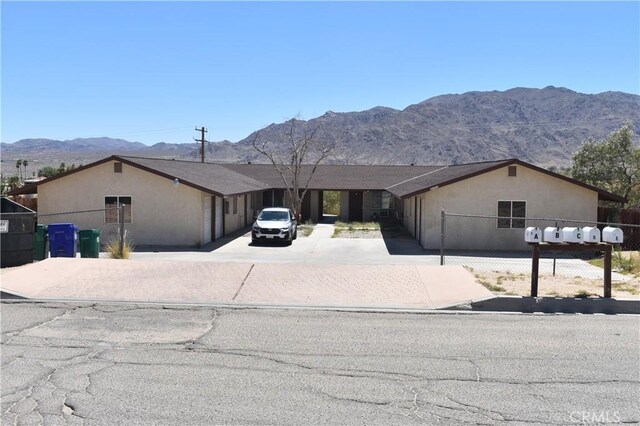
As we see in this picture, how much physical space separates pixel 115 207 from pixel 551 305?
19136mm

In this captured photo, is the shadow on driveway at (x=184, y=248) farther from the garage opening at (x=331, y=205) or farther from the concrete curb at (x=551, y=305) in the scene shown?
the garage opening at (x=331, y=205)

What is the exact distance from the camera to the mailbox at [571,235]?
12.5 meters

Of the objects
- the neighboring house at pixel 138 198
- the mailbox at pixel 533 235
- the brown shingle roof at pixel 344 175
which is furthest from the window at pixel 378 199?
the mailbox at pixel 533 235

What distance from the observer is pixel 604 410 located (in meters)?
6.29

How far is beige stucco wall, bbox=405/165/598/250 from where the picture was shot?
84.1 ft

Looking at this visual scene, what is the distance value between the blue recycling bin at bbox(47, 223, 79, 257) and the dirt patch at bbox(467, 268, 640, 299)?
39.8 feet

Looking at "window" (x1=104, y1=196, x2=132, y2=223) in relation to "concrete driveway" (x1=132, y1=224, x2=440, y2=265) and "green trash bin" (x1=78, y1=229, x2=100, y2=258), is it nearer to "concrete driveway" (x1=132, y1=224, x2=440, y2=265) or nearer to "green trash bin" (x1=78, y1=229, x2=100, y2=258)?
"concrete driveway" (x1=132, y1=224, x2=440, y2=265)

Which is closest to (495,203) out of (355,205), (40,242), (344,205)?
(40,242)

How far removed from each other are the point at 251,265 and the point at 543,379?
28.7 feet

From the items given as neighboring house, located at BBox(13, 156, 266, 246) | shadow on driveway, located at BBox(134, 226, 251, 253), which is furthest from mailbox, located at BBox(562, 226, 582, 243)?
neighboring house, located at BBox(13, 156, 266, 246)

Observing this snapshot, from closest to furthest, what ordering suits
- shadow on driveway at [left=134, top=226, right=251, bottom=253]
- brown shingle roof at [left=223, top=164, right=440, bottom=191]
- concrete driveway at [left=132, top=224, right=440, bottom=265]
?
concrete driveway at [left=132, top=224, right=440, bottom=265]
shadow on driveway at [left=134, top=226, right=251, bottom=253]
brown shingle roof at [left=223, top=164, right=440, bottom=191]

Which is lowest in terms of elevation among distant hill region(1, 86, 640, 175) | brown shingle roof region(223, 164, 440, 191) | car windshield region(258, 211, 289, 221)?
car windshield region(258, 211, 289, 221)

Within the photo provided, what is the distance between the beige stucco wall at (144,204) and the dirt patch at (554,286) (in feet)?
44.2

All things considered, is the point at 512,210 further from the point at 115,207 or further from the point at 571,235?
the point at 115,207
